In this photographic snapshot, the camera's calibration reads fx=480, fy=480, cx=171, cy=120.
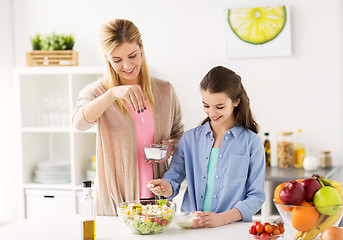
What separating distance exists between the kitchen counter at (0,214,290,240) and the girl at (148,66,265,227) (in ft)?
0.27

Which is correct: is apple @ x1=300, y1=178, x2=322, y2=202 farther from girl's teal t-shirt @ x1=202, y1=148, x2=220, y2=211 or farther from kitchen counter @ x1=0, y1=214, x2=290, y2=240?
girl's teal t-shirt @ x1=202, y1=148, x2=220, y2=211

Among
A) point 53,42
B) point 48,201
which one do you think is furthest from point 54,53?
point 48,201

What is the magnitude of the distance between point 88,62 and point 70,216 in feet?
5.59

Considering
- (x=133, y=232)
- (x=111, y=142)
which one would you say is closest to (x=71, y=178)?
(x=111, y=142)

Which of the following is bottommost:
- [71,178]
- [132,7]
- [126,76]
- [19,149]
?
[71,178]

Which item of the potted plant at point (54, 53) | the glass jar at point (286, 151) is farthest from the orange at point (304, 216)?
the potted plant at point (54, 53)

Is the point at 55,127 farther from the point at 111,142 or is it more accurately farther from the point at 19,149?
the point at 111,142

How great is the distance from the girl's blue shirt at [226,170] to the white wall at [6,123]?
1880 mm

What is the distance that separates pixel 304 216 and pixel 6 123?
2506 mm

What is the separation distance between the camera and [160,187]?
1558 millimetres

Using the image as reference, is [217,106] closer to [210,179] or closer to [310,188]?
[210,179]

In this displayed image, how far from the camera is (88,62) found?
3.18 meters

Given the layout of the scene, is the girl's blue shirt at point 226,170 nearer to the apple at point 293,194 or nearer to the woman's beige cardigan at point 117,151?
the woman's beige cardigan at point 117,151

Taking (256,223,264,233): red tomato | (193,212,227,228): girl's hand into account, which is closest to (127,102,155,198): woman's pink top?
(193,212,227,228): girl's hand
